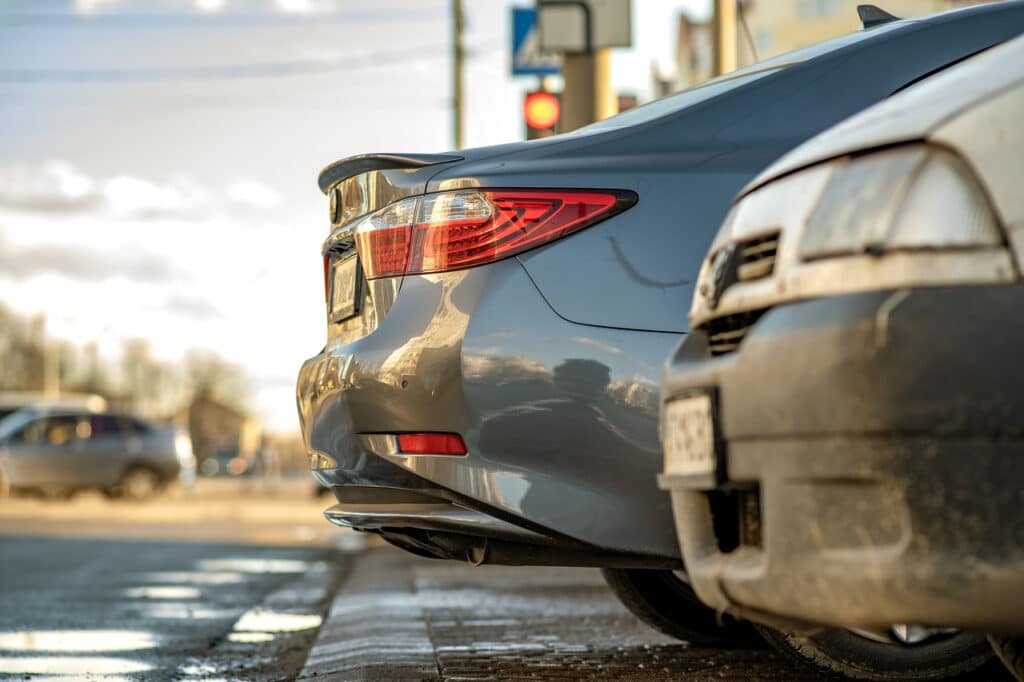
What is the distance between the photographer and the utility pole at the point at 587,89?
10320 mm

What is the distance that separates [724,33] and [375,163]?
699cm

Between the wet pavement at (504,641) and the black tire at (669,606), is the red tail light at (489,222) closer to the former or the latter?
the wet pavement at (504,641)

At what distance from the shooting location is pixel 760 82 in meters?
3.75

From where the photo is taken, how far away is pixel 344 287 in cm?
396

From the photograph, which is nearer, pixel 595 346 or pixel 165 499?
pixel 595 346

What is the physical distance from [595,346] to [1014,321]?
1359mm

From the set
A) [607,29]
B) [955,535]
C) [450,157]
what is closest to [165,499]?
[607,29]

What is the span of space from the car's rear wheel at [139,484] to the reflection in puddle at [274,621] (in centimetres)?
1973

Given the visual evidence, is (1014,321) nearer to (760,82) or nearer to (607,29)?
(760,82)

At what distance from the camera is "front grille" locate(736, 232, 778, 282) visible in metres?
2.49

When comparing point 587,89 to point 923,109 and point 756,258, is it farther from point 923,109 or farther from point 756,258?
point 923,109

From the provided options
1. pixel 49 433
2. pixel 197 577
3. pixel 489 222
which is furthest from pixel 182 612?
pixel 49 433

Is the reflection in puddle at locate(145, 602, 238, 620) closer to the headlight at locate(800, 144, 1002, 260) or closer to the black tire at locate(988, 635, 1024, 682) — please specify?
the black tire at locate(988, 635, 1024, 682)

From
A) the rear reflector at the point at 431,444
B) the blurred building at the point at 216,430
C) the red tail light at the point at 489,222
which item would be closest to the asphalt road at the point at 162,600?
the rear reflector at the point at 431,444
